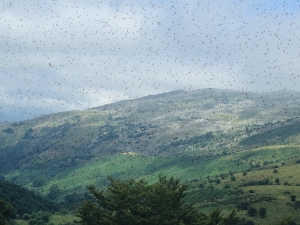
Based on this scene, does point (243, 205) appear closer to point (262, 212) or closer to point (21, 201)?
point (262, 212)

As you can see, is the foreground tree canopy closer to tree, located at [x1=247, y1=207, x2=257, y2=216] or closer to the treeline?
tree, located at [x1=247, y1=207, x2=257, y2=216]

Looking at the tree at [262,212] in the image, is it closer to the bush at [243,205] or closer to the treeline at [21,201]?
the bush at [243,205]

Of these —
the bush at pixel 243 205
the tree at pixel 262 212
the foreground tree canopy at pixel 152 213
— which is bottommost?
the tree at pixel 262 212

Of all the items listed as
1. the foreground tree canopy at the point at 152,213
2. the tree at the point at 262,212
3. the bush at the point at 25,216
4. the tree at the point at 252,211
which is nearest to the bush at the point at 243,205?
the tree at the point at 252,211

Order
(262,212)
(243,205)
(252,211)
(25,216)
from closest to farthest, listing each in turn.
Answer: (262,212) → (252,211) → (243,205) → (25,216)

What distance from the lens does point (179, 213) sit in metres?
57.8

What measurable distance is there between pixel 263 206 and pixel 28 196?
390 feet

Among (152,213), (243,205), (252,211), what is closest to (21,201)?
(243,205)

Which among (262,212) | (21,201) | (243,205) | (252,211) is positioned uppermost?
(21,201)

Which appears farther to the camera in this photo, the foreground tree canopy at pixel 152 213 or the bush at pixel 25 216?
the bush at pixel 25 216

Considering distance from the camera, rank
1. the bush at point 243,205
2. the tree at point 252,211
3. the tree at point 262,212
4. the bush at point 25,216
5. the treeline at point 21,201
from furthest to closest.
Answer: the treeline at point 21,201 < the bush at point 25,216 < the bush at point 243,205 < the tree at point 252,211 < the tree at point 262,212

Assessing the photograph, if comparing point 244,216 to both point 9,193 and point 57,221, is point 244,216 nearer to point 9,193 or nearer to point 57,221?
point 57,221

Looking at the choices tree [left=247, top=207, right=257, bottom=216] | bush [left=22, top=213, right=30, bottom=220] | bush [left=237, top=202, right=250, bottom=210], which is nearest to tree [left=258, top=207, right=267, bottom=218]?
tree [left=247, top=207, right=257, bottom=216]

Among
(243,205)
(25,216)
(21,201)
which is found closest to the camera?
(243,205)
